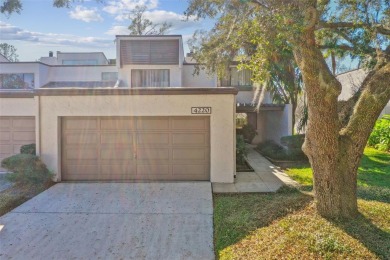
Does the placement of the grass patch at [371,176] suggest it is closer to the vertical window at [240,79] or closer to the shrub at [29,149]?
the vertical window at [240,79]

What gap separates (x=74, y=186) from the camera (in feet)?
31.2

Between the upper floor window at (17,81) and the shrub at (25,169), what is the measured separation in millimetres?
12314

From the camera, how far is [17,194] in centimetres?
850

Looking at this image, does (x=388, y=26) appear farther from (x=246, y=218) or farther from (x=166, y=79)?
(x=166, y=79)

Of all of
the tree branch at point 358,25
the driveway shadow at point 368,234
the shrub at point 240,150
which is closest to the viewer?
the driveway shadow at point 368,234

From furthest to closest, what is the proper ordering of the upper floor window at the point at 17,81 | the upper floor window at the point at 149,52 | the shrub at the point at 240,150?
the upper floor window at the point at 17,81 < the upper floor window at the point at 149,52 < the shrub at the point at 240,150

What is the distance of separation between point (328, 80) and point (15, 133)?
11235 millimetres

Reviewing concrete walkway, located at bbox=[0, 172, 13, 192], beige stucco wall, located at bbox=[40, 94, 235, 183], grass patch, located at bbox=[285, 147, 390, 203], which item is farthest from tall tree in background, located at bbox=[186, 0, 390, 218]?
concrete walkway, located at bbox=[0, 172, 13, 192]

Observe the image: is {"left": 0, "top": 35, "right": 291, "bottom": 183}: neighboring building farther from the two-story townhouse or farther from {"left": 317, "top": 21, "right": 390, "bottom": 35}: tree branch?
{"left": 317, "top": 21, "right": 390, "bottom": 35}: tree branch

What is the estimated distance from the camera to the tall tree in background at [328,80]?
16.7 feet

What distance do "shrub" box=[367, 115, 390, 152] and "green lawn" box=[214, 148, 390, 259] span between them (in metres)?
9.49

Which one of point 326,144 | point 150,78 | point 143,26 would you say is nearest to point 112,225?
point 326,144

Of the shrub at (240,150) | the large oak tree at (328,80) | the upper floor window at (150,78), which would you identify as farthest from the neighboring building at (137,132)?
the upper floor window at (150,78)

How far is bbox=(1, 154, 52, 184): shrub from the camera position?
9.23 metres
